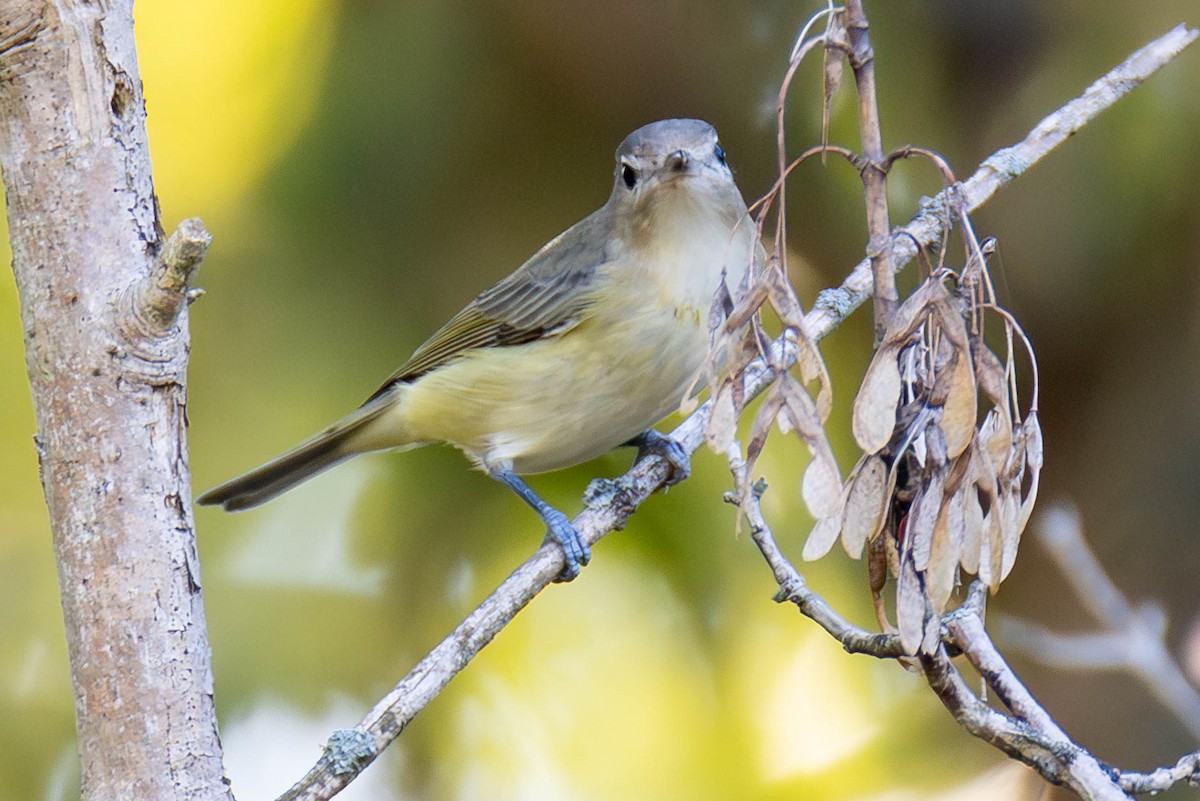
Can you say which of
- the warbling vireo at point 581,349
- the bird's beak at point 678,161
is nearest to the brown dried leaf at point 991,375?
the warbling vireo at point 581,349

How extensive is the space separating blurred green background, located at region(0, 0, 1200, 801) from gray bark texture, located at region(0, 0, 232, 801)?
167 centimetres

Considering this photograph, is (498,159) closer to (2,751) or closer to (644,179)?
(644,179)

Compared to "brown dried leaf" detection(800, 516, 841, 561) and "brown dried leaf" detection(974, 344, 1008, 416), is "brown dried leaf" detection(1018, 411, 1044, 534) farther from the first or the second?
"brown dried leaf" detection(800, 516, 841, 561)

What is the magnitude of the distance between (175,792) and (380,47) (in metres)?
2.49

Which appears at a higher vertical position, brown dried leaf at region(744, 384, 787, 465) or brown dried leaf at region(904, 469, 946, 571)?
brown dried leaf at region(744, 384, 787, 465)

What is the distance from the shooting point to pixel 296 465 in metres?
3.12

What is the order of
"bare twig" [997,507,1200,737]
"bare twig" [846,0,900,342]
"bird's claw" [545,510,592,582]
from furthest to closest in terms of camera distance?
"bare twig" [997,507,1200,737], "bird's claw" [545,510,592,582], "bare twig" [846,0,900,342]

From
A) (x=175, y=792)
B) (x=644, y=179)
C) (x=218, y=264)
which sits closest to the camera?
(x=175, y=792)

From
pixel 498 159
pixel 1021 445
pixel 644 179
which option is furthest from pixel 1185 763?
pixel 498 159

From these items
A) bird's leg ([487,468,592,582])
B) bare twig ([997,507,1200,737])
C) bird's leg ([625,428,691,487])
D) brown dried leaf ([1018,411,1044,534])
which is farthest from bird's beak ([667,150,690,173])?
brown dried leaf ([1018,411,1044,534])

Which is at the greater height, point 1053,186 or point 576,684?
point 1053,186

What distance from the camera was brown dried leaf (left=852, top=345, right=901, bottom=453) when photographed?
130cm

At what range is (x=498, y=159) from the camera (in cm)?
352

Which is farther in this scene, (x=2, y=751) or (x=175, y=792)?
(x=2, y=751)
